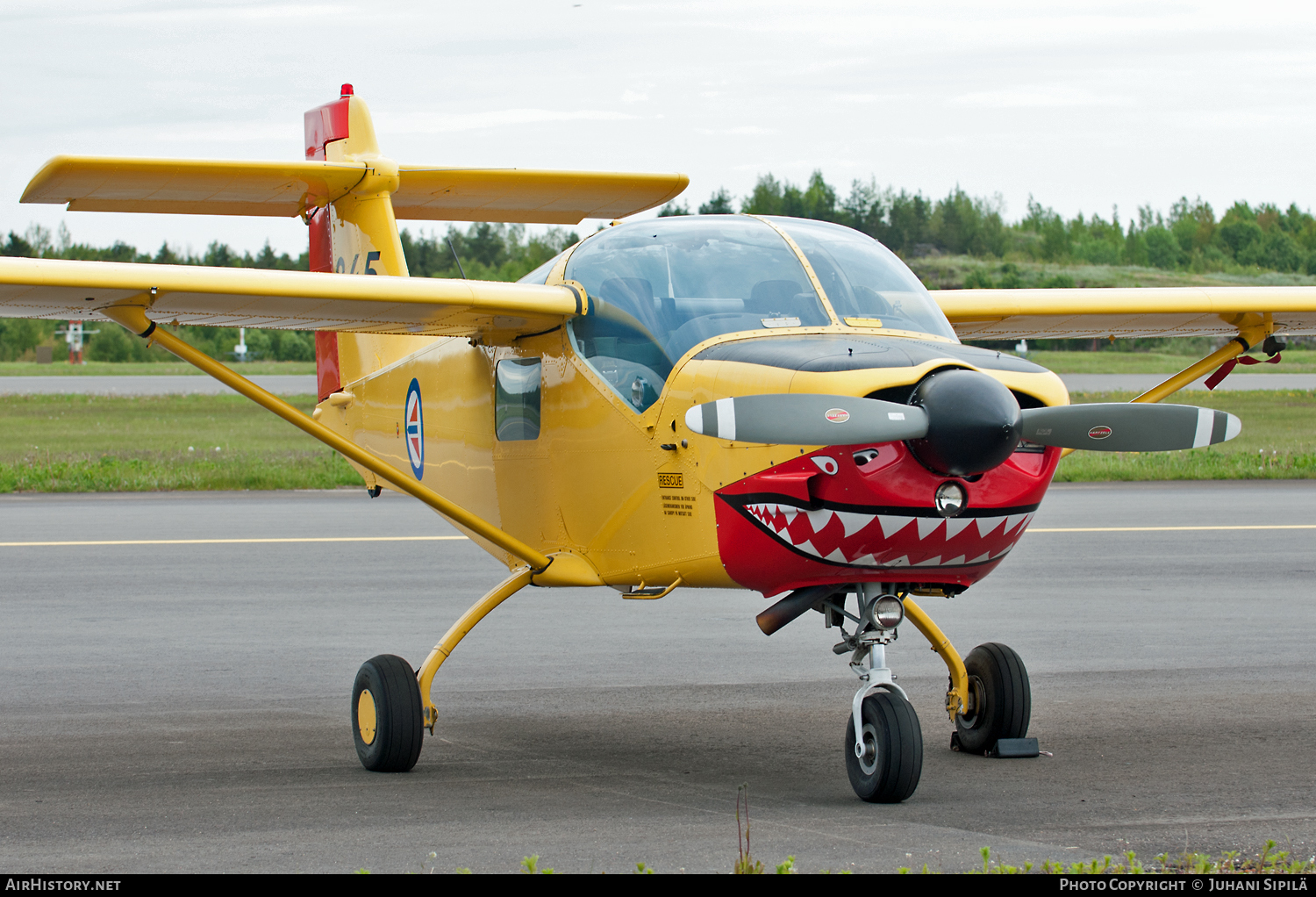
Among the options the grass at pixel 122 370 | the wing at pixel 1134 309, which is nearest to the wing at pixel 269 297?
the wing at pixel 1134 309

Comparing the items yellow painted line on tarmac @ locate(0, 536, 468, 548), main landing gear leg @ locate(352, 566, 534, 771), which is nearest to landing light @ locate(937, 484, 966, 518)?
main landing gear leg @ locate(352, 566, 534, 771)

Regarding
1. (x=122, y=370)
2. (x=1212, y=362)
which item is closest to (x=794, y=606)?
(x=1212, y=362)

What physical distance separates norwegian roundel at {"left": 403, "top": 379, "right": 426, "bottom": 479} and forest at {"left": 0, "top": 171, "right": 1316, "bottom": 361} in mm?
54336

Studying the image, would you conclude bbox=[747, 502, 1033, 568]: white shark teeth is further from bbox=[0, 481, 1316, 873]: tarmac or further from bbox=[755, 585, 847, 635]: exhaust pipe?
bbox=[0, 481, 1316, 873]: tarmac

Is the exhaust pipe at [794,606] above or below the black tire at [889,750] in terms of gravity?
above

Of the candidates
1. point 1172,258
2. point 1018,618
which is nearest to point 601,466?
point 1018,618

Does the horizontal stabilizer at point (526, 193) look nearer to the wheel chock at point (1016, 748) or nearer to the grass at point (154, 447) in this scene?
the wheel chock at point (1016, 748)

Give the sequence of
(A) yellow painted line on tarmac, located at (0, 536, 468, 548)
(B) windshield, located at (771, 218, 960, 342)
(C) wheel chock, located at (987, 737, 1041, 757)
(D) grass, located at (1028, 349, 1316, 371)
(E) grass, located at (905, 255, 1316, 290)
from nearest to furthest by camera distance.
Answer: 1. (B) windshield, located at (771, 218, 960, 342)
2. (C) wheel chock, located at (987, 737, 1041, 757)
3. (A) yellow painted line on tarmac, located at (0, 536, 468, 548)
4. (D) grass, located at (1028, 349, 1316, 371)
5. (E) grass, located at (905, 255, 1316, 290)

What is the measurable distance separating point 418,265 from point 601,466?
78.4 meters

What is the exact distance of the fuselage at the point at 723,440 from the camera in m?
5.55

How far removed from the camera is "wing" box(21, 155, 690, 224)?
868cm

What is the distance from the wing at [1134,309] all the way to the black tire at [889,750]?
3140mm

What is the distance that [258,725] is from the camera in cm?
800

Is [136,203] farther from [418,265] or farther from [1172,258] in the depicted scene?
[1172,258]
